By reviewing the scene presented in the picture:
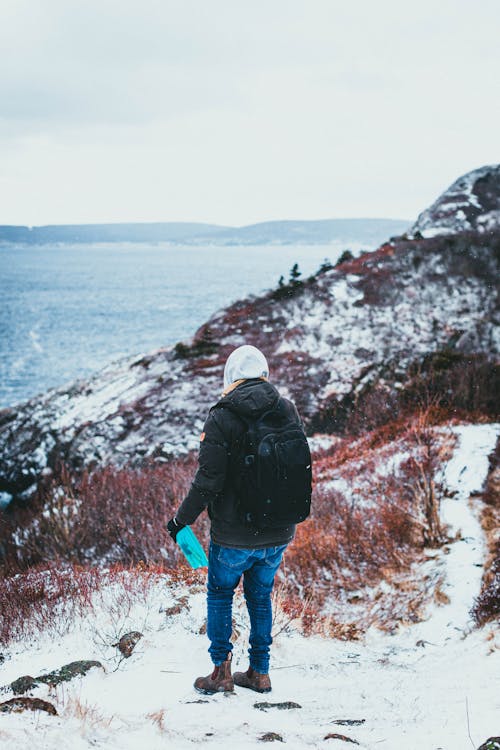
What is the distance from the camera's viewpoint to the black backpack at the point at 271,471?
3199 mm

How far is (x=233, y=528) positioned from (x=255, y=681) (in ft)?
4.43

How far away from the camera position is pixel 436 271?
62.4ft

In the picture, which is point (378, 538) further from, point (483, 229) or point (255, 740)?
point (483, 229)

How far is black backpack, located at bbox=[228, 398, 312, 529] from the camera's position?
320 centimetres

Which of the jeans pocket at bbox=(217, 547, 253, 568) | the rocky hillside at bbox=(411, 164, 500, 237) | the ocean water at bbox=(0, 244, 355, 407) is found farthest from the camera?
the ocean water at bbox=(0, 244, 355, 407)

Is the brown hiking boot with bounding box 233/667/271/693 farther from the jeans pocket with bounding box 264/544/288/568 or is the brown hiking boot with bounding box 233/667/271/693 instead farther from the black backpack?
the black backpack

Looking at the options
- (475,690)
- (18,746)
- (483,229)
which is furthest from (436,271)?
(18,746)

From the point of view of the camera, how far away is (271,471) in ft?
10.5

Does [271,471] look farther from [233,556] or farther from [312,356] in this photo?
[312,356]

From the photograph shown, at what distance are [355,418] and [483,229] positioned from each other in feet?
41.0

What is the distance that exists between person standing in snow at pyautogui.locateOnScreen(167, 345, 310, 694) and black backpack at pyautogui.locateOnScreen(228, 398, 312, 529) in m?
0.04

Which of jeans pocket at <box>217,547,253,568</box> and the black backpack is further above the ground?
the black backpack

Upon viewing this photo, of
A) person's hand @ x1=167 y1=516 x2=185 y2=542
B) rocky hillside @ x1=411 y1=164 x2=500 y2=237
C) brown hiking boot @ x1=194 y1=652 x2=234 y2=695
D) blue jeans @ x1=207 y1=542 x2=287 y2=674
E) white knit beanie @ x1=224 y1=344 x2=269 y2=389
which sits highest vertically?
rocky hillside @ x1=411 y1=164 x2=500 y2=237

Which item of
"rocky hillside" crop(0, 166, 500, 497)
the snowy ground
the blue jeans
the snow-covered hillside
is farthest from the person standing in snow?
the snow-covered hillside
